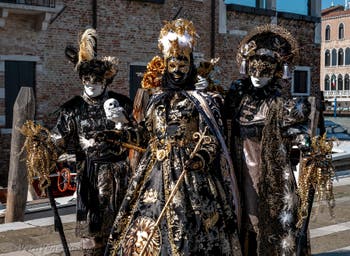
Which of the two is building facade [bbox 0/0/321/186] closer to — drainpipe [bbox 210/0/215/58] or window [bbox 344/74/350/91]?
drainpipe [bbox 210/0/215/58]

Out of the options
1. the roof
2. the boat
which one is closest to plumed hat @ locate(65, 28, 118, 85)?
the boat

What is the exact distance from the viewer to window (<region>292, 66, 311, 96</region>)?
62.3 feet

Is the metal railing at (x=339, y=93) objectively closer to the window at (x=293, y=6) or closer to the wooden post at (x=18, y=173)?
the window at (x=293, y=6)

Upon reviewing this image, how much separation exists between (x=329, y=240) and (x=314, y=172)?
2.81 metres

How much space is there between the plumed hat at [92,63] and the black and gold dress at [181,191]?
0.68 metres

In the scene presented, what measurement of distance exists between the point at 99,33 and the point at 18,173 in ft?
23.2

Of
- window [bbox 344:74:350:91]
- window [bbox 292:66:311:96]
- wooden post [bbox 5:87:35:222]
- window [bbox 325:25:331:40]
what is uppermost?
window [bbox 325:25:331:40]

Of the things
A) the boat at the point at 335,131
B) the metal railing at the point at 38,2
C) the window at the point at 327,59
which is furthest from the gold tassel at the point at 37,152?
the window at the point at 327,59

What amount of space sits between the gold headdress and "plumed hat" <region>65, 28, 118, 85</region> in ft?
2.22

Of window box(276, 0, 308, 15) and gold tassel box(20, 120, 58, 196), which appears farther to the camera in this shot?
window box(276, 0, 308, 15)

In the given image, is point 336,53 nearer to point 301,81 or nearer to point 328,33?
point 328,33

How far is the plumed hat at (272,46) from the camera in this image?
4.30 m

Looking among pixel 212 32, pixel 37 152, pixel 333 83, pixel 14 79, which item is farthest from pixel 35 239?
pixel 333 83

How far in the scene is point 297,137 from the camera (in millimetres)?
3957
